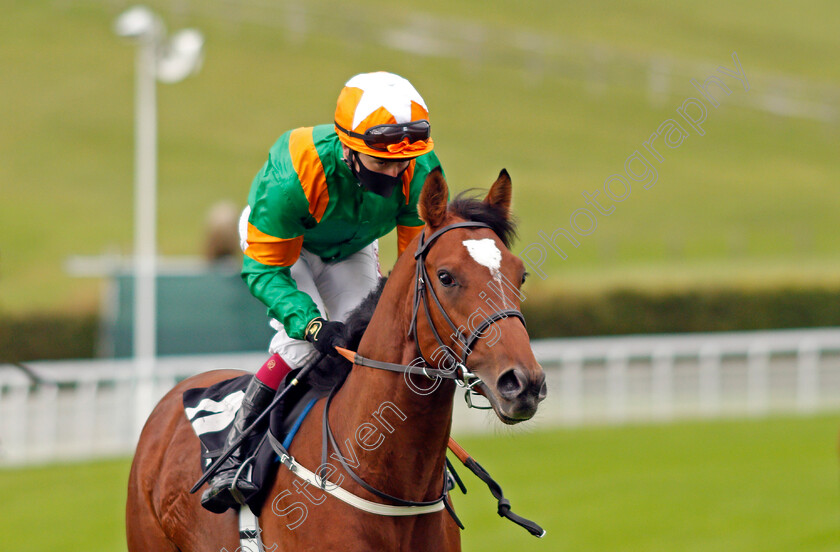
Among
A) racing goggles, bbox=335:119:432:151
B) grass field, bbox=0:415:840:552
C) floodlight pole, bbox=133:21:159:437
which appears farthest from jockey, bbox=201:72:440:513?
floodlight pole, bbox=133:21:159:437

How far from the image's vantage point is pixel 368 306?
324cm

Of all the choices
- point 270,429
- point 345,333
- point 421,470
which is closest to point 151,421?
point 270,429

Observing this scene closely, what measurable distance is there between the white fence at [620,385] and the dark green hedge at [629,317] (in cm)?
398

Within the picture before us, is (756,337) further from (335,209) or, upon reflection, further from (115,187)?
(115,187)

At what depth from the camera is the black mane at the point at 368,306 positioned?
2.86 meters

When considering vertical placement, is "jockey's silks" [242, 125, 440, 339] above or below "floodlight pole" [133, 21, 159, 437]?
above

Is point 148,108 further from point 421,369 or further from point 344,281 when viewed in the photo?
point 421,369

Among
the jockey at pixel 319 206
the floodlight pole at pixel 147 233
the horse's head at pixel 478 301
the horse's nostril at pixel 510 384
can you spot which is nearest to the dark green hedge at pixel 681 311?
the floodlight pole at pixel 147 233

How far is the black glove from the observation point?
3.12 m

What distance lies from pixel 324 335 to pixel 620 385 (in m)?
10.4

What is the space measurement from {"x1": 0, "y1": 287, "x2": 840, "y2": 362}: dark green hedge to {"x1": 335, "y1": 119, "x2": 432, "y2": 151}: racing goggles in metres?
14.1

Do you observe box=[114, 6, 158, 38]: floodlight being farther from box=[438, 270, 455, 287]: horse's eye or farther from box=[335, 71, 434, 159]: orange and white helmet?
box=[438, 270, 455, 287]: horse's eye

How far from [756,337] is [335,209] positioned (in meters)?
11.5

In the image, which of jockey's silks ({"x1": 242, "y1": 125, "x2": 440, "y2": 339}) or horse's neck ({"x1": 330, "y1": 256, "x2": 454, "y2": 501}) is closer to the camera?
horse's neck ({"x1": 330, "y1": 256, "x2": 454, "y2": 501})
